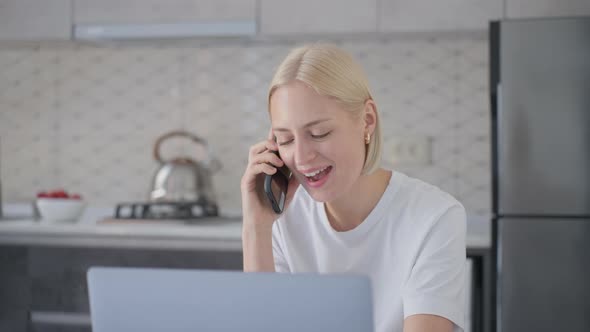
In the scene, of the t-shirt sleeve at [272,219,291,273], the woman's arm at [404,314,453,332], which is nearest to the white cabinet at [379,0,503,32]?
the t-shirt sleeve at [272,219,291,273]

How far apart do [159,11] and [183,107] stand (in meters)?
0.49

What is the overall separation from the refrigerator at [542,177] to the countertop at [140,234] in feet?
0.53

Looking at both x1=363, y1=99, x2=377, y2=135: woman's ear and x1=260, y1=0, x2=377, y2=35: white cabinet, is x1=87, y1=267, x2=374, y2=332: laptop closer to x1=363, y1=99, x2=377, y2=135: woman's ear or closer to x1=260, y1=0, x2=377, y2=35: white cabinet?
x1=363, y1=99, x2=377, y2=135: woman's ear

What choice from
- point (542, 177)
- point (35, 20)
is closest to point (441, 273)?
point (542, 177)

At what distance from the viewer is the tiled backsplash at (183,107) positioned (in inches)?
124

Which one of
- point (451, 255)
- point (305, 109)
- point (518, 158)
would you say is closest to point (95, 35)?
point (518, 158)

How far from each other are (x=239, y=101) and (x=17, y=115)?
1.11 m

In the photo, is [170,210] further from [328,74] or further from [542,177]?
[328,74]

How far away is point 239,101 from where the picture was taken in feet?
11.0

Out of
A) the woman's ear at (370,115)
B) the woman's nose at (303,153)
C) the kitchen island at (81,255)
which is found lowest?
the kitchen island at (81,255)

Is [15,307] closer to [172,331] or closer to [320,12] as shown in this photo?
[320,12]

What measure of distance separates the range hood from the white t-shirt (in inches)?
61.0

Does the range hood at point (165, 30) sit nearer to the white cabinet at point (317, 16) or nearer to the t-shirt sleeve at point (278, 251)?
the white cabinet at point (317, 16)

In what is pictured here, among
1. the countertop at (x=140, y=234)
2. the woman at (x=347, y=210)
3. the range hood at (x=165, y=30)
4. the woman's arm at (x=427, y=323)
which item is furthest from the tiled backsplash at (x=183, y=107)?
the woman's arm at (x=427, y=323)
